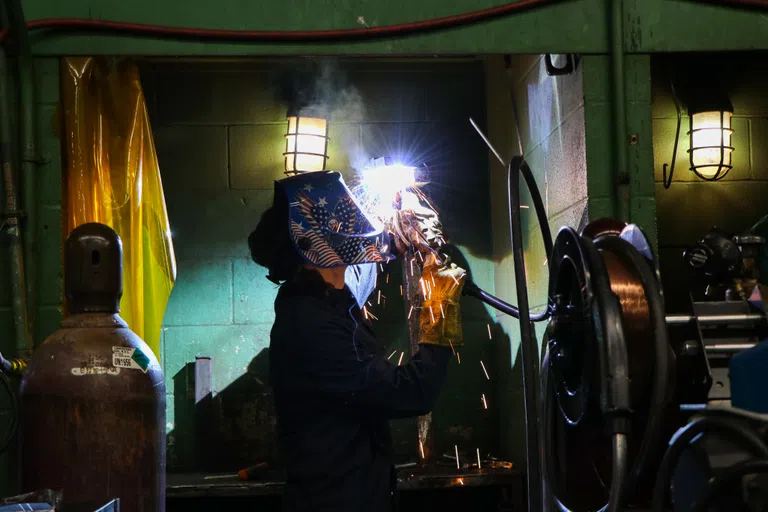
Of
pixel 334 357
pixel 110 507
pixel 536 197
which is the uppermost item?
pixel 536 197

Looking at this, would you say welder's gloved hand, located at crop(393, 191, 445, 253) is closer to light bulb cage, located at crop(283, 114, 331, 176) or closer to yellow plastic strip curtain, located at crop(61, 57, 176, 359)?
light bulb cage, located at crop(283, 114, 331, 176)

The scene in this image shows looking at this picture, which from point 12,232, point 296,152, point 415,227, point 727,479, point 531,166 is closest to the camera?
point 727,479

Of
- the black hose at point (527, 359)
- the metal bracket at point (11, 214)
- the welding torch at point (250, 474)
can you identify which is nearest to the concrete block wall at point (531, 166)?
the black hose at point (527, 359)

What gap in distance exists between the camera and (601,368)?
5.95 ft

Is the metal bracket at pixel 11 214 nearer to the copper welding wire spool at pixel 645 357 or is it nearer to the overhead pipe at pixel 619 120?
the copper welding wire spool at pixel 645 357

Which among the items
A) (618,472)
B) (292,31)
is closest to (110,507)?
(618,472)

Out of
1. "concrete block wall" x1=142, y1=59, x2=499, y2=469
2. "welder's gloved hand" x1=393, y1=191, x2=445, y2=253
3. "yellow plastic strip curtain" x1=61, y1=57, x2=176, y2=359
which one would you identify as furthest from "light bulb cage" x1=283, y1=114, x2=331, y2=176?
"yellow plastic strip curtain" x1=61, y1=57, x2=176, y2=359

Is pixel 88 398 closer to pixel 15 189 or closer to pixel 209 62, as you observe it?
pixel 15 189

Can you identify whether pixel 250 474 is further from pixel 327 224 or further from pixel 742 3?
pixel 742 3

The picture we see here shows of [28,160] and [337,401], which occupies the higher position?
[28,160]

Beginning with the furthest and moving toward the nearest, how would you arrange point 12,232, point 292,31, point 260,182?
point 260,182
point 292,31
point 12,232

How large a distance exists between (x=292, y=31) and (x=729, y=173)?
101 inches

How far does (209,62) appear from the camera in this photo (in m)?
4.71

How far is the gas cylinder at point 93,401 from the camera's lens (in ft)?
8.27
